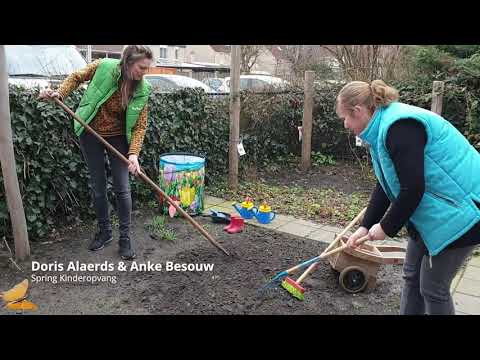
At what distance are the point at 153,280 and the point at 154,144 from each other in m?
2.09

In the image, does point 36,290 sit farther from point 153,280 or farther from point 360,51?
point 360,51

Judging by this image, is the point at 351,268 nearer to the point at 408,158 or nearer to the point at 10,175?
the point at 408,158

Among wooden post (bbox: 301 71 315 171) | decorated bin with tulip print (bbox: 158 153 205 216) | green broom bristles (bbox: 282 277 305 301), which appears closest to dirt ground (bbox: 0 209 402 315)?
green broom bristles (bbox: 282 277 305 301)

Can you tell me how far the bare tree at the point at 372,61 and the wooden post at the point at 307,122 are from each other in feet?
6.32

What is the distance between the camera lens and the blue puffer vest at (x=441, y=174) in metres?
2.00

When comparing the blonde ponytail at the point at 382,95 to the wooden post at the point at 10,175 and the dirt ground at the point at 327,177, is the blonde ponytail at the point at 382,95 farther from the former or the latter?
the dirt ground at the point at 327,177

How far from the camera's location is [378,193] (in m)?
2.52

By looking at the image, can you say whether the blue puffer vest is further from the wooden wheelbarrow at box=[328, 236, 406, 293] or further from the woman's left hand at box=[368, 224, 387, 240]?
the wooden wheelbarrow at box=[328, 236, 406, 293]

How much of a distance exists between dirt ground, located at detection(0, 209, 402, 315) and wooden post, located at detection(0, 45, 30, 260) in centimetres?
19

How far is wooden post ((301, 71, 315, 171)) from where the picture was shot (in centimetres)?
710

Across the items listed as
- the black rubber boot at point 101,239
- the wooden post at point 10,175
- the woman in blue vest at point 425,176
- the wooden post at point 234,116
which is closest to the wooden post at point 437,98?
the wooden post at point 234,116

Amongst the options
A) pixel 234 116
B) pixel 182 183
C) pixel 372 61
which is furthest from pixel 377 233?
pixel 372 61

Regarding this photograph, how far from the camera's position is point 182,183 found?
4.80 m

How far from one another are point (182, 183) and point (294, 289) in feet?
6.74
